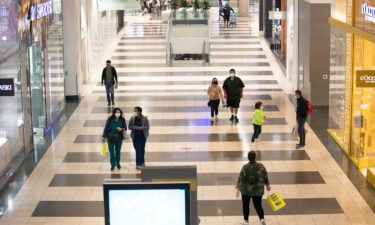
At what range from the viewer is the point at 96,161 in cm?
1625

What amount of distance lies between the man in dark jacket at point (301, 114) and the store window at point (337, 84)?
3.02 feet

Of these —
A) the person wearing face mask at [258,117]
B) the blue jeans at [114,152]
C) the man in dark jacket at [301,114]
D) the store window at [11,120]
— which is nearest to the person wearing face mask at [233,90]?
the person wearing face mask at [258,117]

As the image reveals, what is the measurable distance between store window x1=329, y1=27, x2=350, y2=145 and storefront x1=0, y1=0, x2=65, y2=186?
6.86 m

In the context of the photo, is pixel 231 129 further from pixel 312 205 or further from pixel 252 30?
pixel 252 30

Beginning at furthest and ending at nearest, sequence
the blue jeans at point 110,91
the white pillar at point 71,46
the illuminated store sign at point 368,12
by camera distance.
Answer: the white pillar at point 71,46 < the blue jeans at point 110,91 < the illuminated store sign at point 368,12

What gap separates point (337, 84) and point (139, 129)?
5.66 metres

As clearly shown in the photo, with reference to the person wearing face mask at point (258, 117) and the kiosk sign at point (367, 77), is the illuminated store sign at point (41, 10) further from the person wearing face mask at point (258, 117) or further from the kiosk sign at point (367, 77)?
the kiosk sign at point (367, 77)

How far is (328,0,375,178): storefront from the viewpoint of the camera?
14.6 metres

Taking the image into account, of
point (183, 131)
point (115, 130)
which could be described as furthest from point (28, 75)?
point (183, 131)

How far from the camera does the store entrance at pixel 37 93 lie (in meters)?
17.7

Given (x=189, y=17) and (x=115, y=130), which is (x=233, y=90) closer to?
(x=115, y=130)

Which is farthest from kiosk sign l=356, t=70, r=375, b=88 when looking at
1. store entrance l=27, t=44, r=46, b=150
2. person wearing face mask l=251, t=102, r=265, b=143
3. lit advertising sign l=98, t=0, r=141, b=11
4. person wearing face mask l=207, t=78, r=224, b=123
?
lit advertising sign l=98, t=0, r=141, b=11

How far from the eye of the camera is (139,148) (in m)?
15.2

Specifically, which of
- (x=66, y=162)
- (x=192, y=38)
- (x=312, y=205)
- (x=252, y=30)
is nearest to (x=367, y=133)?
(x=312, y=205)
